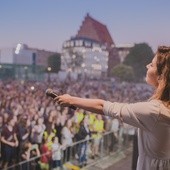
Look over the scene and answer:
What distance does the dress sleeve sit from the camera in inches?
31.8

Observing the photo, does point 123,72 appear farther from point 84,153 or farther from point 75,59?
point 84,153

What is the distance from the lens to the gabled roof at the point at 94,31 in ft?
15.5

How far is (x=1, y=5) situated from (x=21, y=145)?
186cm

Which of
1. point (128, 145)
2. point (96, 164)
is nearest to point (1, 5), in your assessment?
point (96, 164)

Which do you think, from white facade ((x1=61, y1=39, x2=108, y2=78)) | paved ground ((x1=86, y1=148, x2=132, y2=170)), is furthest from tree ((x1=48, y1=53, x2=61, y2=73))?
paved ground ((x1=86, y1=148, x2=132, y2=170))

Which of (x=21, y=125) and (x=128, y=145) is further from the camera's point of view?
(x=128, y=145)

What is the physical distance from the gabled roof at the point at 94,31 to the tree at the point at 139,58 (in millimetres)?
442

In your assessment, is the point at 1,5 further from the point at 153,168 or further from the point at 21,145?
the point at 153,168

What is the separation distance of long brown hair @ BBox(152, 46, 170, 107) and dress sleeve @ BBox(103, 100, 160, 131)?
0.03 m

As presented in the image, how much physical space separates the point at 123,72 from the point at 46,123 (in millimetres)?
1877

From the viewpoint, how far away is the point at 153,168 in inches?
33.4

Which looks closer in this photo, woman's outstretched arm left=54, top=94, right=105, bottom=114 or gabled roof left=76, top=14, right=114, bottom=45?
woman's outstretched arm left=54, top=94, right=105, bottom=114

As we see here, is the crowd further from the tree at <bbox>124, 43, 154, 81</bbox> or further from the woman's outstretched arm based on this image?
the woman's outstretched arm

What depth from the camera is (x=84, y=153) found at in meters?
4.71
